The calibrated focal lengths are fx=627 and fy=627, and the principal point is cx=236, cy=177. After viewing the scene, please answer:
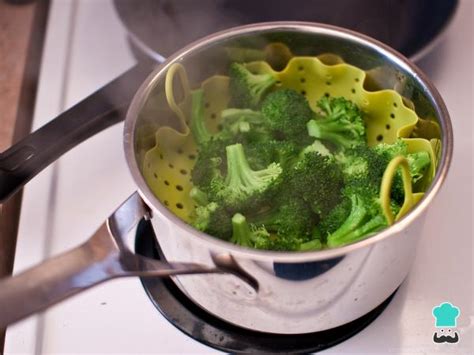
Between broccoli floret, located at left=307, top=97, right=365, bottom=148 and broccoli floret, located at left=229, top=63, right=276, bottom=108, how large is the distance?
0.08 metres

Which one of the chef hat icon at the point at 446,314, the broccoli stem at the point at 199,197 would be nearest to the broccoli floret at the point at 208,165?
the broccoli stem at the point at 199,197

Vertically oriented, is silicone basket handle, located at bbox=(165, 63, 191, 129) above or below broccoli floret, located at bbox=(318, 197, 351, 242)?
above

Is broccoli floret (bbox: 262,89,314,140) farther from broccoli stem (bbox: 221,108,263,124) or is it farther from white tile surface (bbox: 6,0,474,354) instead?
white tile surface (bbox: 6,0,474,354)

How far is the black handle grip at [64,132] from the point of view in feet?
2.48

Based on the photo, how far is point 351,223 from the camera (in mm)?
694

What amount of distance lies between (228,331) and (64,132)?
320 millimetres

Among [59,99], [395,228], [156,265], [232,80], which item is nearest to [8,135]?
[59,99]

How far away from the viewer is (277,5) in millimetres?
921

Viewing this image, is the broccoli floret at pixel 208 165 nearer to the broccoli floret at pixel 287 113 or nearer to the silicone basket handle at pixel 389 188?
the broccoli floret at pixel 287 113

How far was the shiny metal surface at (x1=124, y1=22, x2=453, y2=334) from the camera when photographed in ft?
1.92

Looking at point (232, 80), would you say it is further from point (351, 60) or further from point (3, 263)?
point (3, 263)

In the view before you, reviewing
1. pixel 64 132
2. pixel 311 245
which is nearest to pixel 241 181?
pixel 311 245

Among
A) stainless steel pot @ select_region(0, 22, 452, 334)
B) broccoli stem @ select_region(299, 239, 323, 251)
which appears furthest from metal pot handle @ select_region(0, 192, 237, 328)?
broccoli stem @ select_region(299, 239, 323, 251)

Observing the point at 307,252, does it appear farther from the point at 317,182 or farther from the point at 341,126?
the point at 341,126
